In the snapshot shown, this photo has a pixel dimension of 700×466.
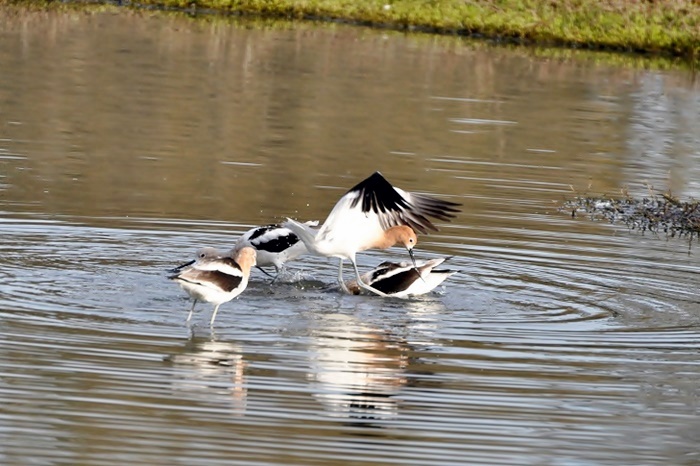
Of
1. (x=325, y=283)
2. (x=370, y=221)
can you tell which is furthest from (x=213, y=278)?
(x=325, y=283)

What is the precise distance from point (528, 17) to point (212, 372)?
96.0 ft

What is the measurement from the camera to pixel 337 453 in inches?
299

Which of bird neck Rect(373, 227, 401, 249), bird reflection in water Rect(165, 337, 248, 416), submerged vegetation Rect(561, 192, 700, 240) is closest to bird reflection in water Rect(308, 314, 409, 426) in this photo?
bird reflection in water Rect(165, 337, 248, 416)

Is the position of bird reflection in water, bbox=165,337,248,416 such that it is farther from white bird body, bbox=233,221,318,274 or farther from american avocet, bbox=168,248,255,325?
white bird body, bbox=233,221,318,274

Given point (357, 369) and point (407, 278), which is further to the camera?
point (407, 278)

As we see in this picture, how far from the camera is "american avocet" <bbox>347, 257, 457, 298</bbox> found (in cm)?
1202

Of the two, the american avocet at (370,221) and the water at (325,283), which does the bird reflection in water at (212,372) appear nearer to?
the water at (325,283)

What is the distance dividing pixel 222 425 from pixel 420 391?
146 cm

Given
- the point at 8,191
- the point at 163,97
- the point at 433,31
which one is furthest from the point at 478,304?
the point at 433,31

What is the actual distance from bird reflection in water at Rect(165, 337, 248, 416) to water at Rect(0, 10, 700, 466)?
0.09 ft

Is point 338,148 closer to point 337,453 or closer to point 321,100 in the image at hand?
point 321,100

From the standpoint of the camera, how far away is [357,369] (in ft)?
30.8

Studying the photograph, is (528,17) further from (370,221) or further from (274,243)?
(370,221)

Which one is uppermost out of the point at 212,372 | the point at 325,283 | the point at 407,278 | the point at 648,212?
the point at 212,372
